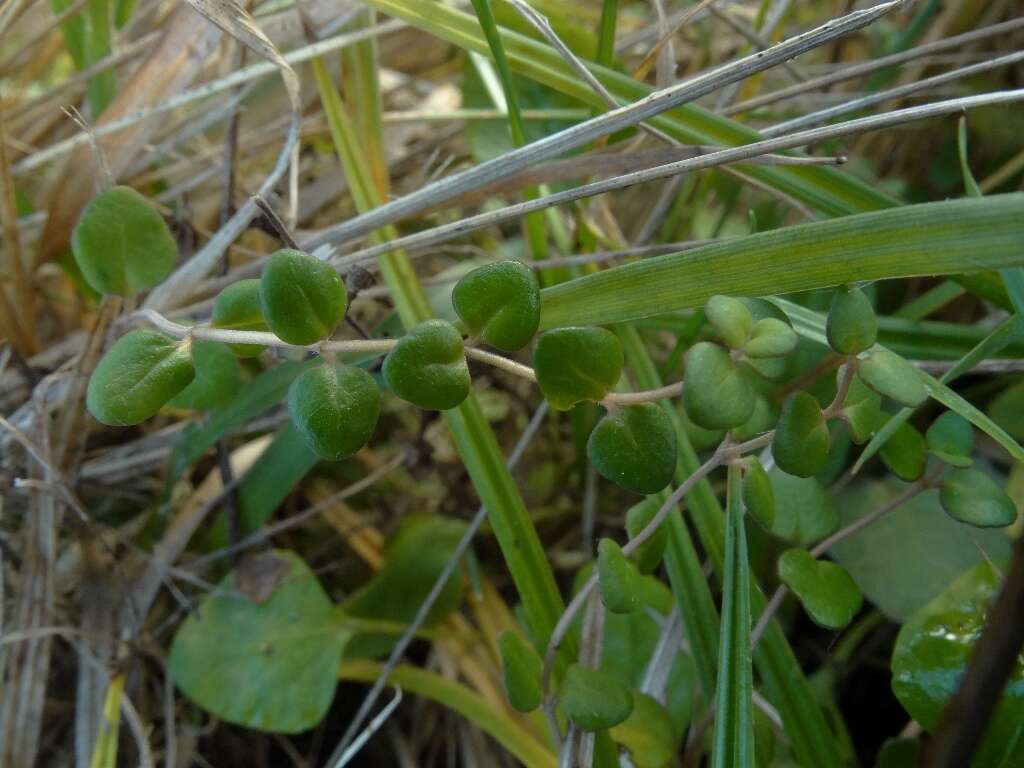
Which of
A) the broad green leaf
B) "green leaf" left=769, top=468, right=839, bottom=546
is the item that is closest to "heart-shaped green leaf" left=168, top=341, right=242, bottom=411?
"green leaf" left=769, top=468, right=839, bottom=546

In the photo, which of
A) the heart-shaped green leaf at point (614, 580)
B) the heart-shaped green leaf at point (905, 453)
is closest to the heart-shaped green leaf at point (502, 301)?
the heart-shaped green leaf at point (614, 580)

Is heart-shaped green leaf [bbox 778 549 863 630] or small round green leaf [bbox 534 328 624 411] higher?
small round green leaf [bbox 534 328 624 411]

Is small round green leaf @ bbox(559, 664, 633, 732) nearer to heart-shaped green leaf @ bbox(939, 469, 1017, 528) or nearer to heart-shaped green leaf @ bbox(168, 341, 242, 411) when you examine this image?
heart-shaped green leaf @ bbox(939, 469, 1017, 528)

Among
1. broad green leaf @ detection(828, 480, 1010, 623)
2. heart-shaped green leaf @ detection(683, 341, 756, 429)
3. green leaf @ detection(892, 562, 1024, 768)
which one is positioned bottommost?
broad green leaf @ detection(828, 480, 1010, 623)

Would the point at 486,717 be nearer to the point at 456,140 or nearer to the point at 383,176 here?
the point at 383,176

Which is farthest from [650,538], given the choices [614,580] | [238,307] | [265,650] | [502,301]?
[265,650]

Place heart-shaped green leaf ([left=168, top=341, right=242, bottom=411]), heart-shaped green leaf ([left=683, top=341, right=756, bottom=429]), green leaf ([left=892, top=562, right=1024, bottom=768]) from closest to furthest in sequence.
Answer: heart-shaped green leaf ([left=683, top=341, right=756, bottom=429])
green leaf ([left=892, top=562, right=1024, bottom=768])
heart-shaped green leaf ([left=168, top=341, right=242, bottom=411])

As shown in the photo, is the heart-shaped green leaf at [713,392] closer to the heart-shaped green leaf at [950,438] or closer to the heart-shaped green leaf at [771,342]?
the heart-shaped green leaf at [771,342]

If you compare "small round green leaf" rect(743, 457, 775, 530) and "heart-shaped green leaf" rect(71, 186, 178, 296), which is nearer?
"small round green leaf" rect(743, 457, 775, 530)

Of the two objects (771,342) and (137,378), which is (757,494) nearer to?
(771,342)
